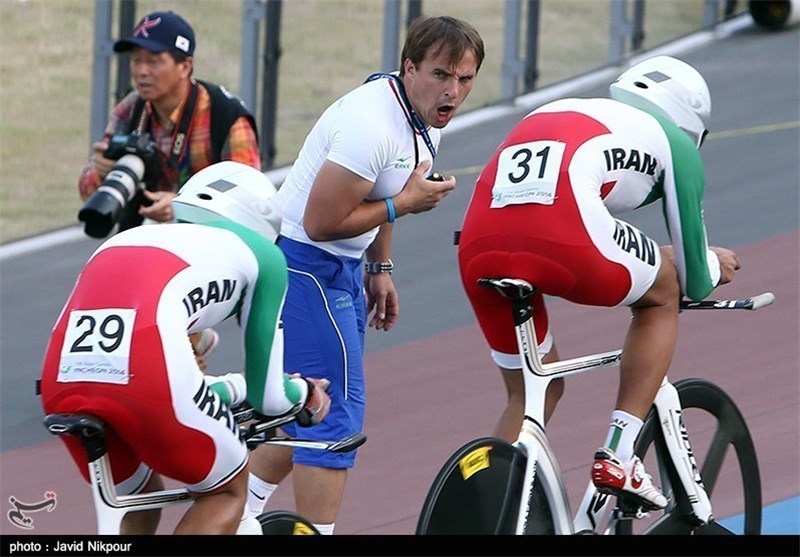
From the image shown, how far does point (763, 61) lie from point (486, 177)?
9677mm

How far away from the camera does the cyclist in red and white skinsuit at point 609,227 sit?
170 inches

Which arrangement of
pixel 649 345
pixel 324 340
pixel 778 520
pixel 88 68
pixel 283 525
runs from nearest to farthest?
pixel 283 525 → pixel 649 345 → pixel 324 340 → pixel 778 520 → pixel 88 68

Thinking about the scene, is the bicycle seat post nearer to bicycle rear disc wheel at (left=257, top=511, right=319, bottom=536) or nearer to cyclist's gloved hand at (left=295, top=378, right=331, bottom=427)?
cyclist's gloved hand at (left=295, top=378, right=331, bottom=427)

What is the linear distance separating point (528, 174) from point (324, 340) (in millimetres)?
870

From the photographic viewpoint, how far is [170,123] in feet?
21.0

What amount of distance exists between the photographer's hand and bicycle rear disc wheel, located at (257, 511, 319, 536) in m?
2.21

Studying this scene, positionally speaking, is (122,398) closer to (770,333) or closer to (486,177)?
(486,177)

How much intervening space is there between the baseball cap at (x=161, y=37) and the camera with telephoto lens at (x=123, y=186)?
0.38 meters

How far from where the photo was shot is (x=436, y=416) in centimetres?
700

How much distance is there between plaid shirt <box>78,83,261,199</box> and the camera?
636 centimetres

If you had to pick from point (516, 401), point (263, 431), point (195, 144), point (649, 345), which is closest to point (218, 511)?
point (263, 431)

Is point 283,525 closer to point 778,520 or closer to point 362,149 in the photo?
point 362,149

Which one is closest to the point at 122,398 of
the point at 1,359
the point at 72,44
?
the point at 1,359

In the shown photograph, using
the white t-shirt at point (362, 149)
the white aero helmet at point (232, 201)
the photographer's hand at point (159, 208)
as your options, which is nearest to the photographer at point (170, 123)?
the photographer's hand at point (159, 208)
